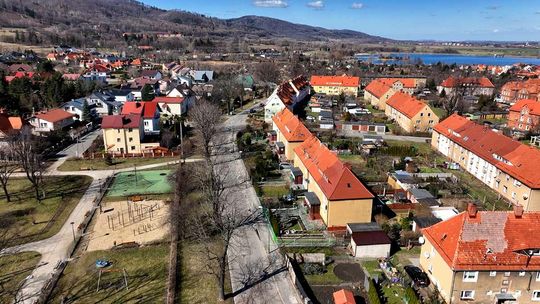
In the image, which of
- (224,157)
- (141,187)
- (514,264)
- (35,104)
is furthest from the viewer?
(35,104)

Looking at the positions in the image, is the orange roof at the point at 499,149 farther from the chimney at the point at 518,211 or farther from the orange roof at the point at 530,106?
the orange roof at the point at 530,106

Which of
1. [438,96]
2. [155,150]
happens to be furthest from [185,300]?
[438,96]

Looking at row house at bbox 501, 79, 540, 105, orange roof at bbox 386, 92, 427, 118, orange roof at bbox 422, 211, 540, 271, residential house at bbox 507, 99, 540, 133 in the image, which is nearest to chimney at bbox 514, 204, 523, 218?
orange roof at bbox 422, 211, 540, 271

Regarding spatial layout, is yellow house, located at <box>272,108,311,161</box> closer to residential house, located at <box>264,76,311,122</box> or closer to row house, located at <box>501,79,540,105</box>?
residential house, located at <box>264,76,311,122</box>

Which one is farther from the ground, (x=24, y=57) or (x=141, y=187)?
(x=24, y=57)

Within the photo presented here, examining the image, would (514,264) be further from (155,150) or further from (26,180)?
(26,180)

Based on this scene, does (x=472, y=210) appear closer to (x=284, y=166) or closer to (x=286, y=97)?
(x=284, y=166)

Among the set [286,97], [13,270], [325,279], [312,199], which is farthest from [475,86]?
[13,270]

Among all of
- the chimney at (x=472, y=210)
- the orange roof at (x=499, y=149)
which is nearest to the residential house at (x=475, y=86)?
the orange roof at (x=499, y=149)
